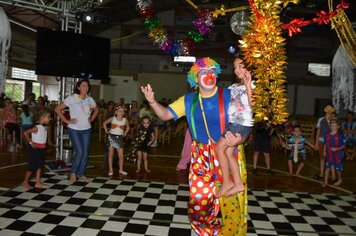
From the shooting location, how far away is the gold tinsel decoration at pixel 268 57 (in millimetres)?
2035

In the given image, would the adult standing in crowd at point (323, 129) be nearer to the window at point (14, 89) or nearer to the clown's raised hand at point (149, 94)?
the clown's raised hand at point (149, 94)

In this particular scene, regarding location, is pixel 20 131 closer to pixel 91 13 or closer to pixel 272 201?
pixel 91 13

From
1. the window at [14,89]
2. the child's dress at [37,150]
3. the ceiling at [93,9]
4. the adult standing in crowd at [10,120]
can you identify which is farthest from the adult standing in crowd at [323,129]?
the window at [14,89]

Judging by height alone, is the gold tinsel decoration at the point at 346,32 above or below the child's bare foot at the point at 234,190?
above

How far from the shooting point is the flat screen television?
5.84 metres

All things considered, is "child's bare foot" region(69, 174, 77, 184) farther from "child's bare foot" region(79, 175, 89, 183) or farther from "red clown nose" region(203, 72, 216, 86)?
"red clown nose" region(203, 72, 216, 86)

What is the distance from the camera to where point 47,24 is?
1623cm

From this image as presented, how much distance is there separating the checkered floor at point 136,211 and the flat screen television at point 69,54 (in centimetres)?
192

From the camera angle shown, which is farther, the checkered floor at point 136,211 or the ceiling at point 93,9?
the ceiling at point 93,9

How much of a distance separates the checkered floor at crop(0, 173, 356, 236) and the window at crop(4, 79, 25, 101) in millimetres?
11311

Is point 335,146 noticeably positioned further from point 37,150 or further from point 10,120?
point 10,120

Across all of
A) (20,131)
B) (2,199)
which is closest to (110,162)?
(2,199)

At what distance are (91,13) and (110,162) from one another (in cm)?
285

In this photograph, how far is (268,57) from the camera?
205cm
